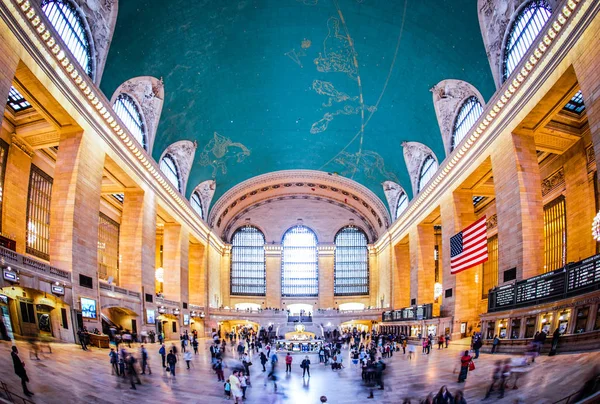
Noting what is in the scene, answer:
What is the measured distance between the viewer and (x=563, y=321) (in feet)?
44.4

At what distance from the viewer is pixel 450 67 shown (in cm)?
2339

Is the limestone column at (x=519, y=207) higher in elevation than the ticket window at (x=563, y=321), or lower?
higher

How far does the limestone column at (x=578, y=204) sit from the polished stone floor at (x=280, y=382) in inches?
310

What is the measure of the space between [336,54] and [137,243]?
50.4 feet

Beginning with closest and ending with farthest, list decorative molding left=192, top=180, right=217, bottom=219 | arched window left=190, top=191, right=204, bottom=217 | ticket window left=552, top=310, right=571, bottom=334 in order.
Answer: ticket window left=552, top=310, right=571, bottom=334 < arched window left=190, top=191, right=204, bottom=217 < decorative molding left=192, top=180, right=217, bottom=219

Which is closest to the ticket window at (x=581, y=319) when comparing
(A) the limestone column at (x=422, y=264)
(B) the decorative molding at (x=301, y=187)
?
(A) the limestone column at (x=422, y=264)

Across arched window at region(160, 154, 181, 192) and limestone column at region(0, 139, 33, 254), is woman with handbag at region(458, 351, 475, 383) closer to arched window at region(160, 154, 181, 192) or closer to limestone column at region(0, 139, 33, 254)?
limestone column at region(0, 139, 33, 254)

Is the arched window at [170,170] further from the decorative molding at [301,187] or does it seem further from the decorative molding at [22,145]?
the decorative molding at [301,187]

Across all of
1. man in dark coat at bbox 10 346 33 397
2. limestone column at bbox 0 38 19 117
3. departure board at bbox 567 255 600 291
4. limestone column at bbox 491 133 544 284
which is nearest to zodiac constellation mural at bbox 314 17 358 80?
limestone column at bbox 491 133 544 284

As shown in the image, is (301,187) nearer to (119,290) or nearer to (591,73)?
(119,290)

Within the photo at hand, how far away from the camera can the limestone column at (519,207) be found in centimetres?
1853

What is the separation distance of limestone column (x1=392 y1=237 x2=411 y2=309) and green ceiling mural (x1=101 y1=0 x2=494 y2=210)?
24.3ft

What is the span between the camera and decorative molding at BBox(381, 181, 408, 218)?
134ft

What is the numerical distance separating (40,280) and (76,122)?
22.2 feet
